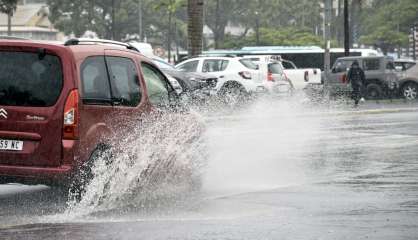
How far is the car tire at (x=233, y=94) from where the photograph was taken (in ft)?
82.1

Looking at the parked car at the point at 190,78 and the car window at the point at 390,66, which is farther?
the car window at the point at 390,66

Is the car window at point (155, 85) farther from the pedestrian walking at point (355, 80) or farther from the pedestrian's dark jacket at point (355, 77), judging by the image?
the pedestrian's dark jacket at point (355, 77)

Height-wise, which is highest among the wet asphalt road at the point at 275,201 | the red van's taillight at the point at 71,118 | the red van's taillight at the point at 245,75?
Answer: the red van's taillight at the point at 245,75

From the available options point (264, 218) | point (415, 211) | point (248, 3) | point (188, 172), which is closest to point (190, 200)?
point (188, 172)

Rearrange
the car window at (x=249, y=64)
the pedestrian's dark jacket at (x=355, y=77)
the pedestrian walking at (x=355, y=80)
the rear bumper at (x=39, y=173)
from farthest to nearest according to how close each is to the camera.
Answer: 1. the pedestrian's dark jacket at (x=355, y=77)
2. the pedestrian walking at (x=355, y=80)
3. the car window at (x=249, y=64)
4. the rear bumper at (x=39, y=173)

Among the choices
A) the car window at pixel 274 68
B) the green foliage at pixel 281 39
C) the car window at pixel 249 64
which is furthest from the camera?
the green foliage at pixel 281 39

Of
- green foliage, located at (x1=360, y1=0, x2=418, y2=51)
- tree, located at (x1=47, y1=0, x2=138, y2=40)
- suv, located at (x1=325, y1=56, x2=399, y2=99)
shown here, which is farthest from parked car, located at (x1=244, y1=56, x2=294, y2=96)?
tree, located at (x1=47, y1=0, x2=138, y2=40)

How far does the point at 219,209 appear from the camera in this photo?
31.7ft

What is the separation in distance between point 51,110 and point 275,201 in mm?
2632

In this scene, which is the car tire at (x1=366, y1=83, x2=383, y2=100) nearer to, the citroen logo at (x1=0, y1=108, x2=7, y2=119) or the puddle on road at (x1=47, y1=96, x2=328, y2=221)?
the puddle on road at (x1=47, y1=96, x2=328, y2=221)

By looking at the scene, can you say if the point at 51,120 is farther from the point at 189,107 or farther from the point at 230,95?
the point at 230,95

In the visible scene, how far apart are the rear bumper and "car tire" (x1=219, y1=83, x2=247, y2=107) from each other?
15375 mm

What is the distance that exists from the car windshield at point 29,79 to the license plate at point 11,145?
369mm

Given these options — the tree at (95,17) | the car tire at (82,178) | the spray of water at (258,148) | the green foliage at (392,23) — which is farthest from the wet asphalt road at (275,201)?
the tree at (95,17)
